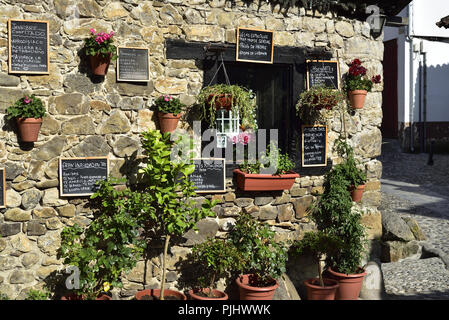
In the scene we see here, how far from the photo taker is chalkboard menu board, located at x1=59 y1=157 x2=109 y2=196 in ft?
17.0

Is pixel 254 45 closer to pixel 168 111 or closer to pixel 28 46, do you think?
pixel 168 111

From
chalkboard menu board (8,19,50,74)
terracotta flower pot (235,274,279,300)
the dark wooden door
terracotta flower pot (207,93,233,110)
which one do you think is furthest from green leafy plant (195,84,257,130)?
the dark wooden door

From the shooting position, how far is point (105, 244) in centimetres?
535

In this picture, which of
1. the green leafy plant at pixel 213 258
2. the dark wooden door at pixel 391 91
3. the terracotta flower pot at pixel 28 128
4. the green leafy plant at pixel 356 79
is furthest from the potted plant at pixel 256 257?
the dark wooden door at pixel 391 91

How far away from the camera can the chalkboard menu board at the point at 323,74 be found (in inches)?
250

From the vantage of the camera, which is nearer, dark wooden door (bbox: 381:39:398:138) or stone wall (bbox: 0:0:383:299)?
stone wall (bbox: 0:0:383:299)

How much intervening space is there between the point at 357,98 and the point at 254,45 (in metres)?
1.60

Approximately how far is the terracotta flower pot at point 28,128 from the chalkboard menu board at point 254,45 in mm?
2442

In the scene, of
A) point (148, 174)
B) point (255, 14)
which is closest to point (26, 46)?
point (148, 174)

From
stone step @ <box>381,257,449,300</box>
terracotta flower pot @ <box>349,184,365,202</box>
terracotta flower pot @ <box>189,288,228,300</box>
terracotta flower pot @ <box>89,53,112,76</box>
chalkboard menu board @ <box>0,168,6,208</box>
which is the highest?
terracotta flower pot @ <box>89,53,112,76</box>

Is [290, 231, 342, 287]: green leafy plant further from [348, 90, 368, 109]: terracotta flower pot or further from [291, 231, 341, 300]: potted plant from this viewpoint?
[348, 90, 368, 109]: terracotta flower pot

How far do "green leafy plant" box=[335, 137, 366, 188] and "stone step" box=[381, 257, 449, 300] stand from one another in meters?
1.45

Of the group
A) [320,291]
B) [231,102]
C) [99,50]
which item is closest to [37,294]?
[99,50]

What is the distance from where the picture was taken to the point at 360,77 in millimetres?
6473
